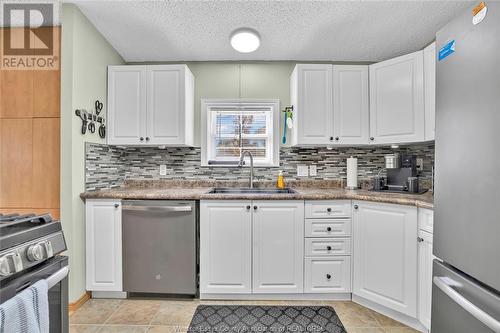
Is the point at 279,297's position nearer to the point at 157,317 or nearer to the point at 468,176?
the point at 157,317

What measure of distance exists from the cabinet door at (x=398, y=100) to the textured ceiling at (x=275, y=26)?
338mm

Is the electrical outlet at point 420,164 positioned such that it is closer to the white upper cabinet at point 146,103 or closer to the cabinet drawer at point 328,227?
the cabinet drawer at point 328,227

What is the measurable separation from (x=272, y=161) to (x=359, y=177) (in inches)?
39.6

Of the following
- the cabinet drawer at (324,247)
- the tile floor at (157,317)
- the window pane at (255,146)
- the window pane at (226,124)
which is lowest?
the tile floor at (157,317)

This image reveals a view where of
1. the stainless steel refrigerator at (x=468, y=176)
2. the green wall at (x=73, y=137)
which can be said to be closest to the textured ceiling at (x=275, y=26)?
the green wall at (x=73, y=137)

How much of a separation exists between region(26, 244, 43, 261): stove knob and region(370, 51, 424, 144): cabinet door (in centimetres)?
249

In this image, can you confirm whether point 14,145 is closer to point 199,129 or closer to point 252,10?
point 199,129

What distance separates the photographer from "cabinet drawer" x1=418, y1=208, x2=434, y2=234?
1542 mm

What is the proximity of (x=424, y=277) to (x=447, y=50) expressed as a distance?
143 cm

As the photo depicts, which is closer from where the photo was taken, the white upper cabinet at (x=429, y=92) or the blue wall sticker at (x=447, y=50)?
the blue wall sticker at (x=447, y=50)

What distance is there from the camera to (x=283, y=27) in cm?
208

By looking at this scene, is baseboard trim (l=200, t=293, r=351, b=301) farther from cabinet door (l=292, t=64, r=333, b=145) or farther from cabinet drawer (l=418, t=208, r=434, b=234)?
cabinet door (l=292, t=64, r=333, b=145)

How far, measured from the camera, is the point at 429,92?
6.31ft

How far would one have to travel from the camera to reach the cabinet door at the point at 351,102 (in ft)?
7.60
